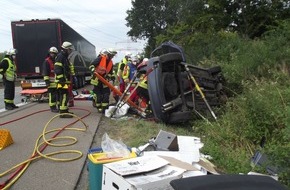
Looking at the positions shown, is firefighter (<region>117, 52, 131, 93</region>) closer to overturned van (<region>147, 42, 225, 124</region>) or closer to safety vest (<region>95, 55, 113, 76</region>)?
safety vest (<region>95, 55, 113, 76</region>)

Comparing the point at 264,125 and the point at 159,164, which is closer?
the point at 159,164

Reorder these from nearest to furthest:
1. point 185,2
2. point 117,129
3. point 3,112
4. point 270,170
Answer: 1. point 270,170
2. point 117,129
3. point 3,112
4. point 185,2

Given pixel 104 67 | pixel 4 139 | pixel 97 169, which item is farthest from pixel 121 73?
pixel 97 169

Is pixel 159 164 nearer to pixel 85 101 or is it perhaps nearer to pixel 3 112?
pixel 3 112

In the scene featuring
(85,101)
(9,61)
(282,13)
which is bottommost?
(85,101)

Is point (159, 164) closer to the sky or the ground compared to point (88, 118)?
closer to the sky

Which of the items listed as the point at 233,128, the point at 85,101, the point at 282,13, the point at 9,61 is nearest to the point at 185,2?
the point at 282,13

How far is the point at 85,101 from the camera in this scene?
45.4 ft

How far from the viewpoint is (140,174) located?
3275mm

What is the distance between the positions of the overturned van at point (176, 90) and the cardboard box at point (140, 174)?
392 cm

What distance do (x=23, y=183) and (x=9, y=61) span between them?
7.90 metres

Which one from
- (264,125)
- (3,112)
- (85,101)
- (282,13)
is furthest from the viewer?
(282,13)

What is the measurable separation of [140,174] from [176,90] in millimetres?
4793

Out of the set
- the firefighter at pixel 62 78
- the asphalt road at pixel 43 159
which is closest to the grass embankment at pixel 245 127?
the asphalt road at pixel 43 159
